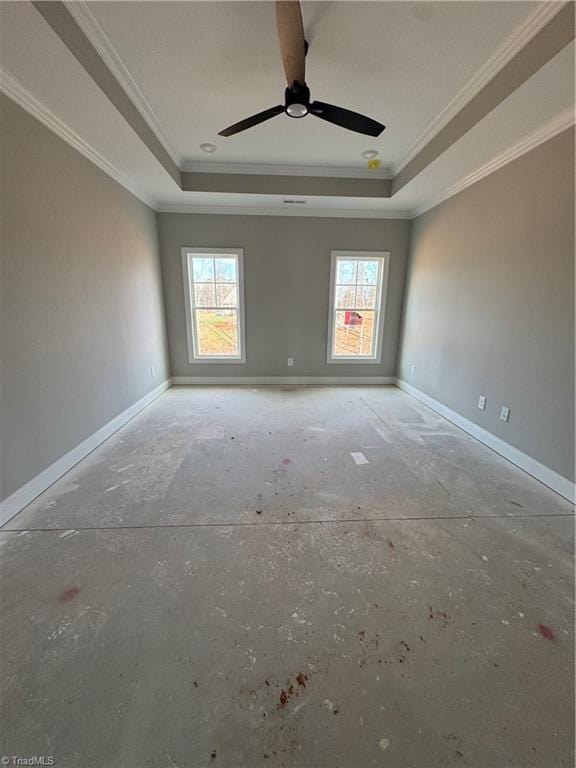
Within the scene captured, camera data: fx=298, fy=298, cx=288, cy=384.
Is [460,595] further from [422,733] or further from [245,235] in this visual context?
[245,235]

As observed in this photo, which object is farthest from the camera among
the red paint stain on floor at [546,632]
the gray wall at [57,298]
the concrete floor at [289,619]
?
the gray wall at [57,298]

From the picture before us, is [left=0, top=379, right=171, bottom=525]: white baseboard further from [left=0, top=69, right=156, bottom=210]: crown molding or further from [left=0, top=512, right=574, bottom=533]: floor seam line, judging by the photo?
[left=0, top=69, right=156, bottom=210]: crown molding

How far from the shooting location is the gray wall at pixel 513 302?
220cm

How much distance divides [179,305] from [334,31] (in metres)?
3.54

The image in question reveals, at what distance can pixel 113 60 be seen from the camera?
2002 millimetres

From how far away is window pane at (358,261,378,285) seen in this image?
4699 mm

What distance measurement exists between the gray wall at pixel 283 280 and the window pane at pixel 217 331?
216 mm

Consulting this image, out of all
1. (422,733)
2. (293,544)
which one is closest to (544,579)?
(422,733)

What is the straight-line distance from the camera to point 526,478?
2.38m

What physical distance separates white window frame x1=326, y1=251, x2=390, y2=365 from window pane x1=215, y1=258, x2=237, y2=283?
1.51m

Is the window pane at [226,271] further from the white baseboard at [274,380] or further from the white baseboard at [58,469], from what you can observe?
the white baseboard at [58,469]

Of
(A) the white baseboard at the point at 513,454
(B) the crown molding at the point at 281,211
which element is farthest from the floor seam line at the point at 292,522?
(B) the crown molding at the point at 281,211

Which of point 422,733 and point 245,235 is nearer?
point 422,733

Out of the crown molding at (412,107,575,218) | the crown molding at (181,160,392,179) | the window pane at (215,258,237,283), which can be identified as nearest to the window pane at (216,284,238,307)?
the window pane at (215,258,237,283)
